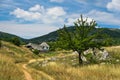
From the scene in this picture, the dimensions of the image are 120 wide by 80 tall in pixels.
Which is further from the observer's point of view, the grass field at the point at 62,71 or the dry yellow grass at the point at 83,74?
the dry yellow grass at the point at 83,74

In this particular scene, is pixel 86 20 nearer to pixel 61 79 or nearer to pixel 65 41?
pixel 65 41

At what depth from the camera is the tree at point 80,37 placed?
39662 mm

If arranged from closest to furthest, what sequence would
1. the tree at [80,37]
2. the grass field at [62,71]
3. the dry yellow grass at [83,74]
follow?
the grass field at [62,71], the dry yellow grass at [83,74], the tree at [80,37]

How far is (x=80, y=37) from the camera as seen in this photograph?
4022cm

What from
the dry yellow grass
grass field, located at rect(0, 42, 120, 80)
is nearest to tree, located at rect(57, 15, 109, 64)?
grass field, located at rect(0, 42, 120, 80)

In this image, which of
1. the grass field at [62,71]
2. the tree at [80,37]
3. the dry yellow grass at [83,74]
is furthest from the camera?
the tree at [80,37]

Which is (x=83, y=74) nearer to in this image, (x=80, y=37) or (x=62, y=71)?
(x=62, y=71)

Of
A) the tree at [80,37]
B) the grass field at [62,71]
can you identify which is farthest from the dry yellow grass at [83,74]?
the tree at [80,37]

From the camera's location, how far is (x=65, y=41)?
40531 mm

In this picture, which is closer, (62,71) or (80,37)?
(62,71)

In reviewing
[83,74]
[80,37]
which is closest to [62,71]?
[83,74]

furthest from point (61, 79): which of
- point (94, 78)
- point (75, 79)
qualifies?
point (94, 78)

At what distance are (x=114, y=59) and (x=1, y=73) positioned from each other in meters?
26.4

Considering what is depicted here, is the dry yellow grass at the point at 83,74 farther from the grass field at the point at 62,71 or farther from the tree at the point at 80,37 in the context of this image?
the tree at the point at 80,37
